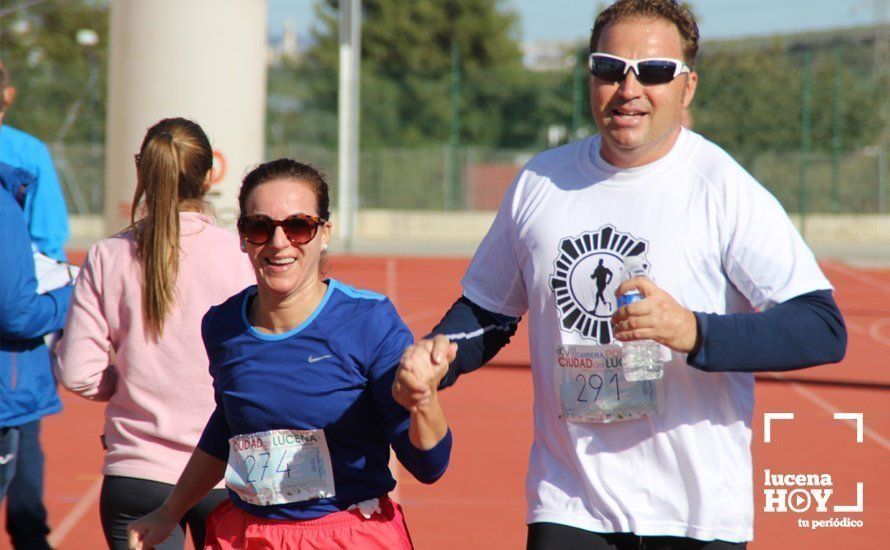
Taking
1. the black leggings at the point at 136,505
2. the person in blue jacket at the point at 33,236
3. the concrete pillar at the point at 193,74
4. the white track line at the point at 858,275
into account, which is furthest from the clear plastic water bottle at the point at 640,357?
the white track line at the point at 858,275

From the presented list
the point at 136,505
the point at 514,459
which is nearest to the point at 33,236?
the point at 136,505

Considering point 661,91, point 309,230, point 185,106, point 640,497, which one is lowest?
point 640,497

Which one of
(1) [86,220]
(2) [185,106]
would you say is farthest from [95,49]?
(2) [185,106]

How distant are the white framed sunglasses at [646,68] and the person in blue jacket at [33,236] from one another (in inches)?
107

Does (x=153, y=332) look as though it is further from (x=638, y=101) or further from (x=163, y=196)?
(x=638, y=101)

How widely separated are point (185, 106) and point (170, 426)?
7690 millimetres

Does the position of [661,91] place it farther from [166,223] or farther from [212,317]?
[166,223]

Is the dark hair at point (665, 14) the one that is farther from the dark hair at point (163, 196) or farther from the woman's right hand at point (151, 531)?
the woman's right hand at point (151, 531)

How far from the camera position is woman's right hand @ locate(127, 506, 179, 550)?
3.23m

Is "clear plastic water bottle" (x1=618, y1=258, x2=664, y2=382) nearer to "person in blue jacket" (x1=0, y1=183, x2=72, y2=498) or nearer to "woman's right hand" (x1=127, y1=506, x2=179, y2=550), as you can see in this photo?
"woman's right hand" (x1=127, y1=506, x2=179, y2=550)

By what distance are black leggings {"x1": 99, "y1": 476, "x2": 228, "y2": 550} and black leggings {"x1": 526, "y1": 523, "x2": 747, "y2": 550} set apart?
1065 mm

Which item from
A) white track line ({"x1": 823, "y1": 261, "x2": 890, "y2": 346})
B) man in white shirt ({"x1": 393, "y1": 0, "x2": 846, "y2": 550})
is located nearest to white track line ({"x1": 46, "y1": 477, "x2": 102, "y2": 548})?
man in white shirt ({"x1": 393, "y1": 0, "x2": 846, "y2": 550})

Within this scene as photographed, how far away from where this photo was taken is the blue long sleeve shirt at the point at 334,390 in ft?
9.62

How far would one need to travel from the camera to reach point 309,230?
3.02m
